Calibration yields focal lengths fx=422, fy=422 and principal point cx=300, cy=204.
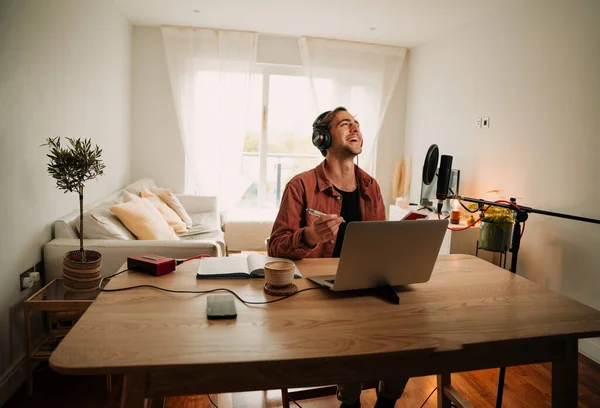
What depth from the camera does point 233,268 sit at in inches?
58.3

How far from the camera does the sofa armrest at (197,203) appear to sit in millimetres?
4512

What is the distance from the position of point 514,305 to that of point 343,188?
34.1 inches

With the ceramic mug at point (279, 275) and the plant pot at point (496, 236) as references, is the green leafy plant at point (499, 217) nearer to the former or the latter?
the plant pot at point (496, 236)

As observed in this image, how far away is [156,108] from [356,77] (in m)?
2.42

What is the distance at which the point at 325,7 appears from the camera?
387cm

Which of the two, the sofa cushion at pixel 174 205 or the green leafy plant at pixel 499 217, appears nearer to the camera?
the green leafy plant at pixel 499 217

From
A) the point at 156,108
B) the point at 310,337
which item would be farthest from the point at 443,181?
the point at 156,108

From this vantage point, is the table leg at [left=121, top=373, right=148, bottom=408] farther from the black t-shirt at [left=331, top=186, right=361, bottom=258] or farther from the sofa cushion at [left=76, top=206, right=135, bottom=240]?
the sofa cushion at [left=76, top=206, right=135, bottom=240]

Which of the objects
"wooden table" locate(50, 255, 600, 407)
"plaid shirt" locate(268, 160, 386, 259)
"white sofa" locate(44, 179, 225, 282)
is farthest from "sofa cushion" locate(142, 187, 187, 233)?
"wooden table" locate(50, 255, 600, 407)

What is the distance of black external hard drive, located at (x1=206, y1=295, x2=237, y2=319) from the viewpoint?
1097mm

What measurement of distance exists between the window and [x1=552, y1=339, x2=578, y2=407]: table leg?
4290 mm

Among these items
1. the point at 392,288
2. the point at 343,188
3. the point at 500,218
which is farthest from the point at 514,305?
the point at 500,218

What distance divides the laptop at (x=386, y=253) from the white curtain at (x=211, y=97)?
12.5 ft

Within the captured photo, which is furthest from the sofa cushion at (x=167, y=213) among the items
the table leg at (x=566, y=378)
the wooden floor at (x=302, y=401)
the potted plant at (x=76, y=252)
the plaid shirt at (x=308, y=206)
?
the table leg at (x=566, y=378)
